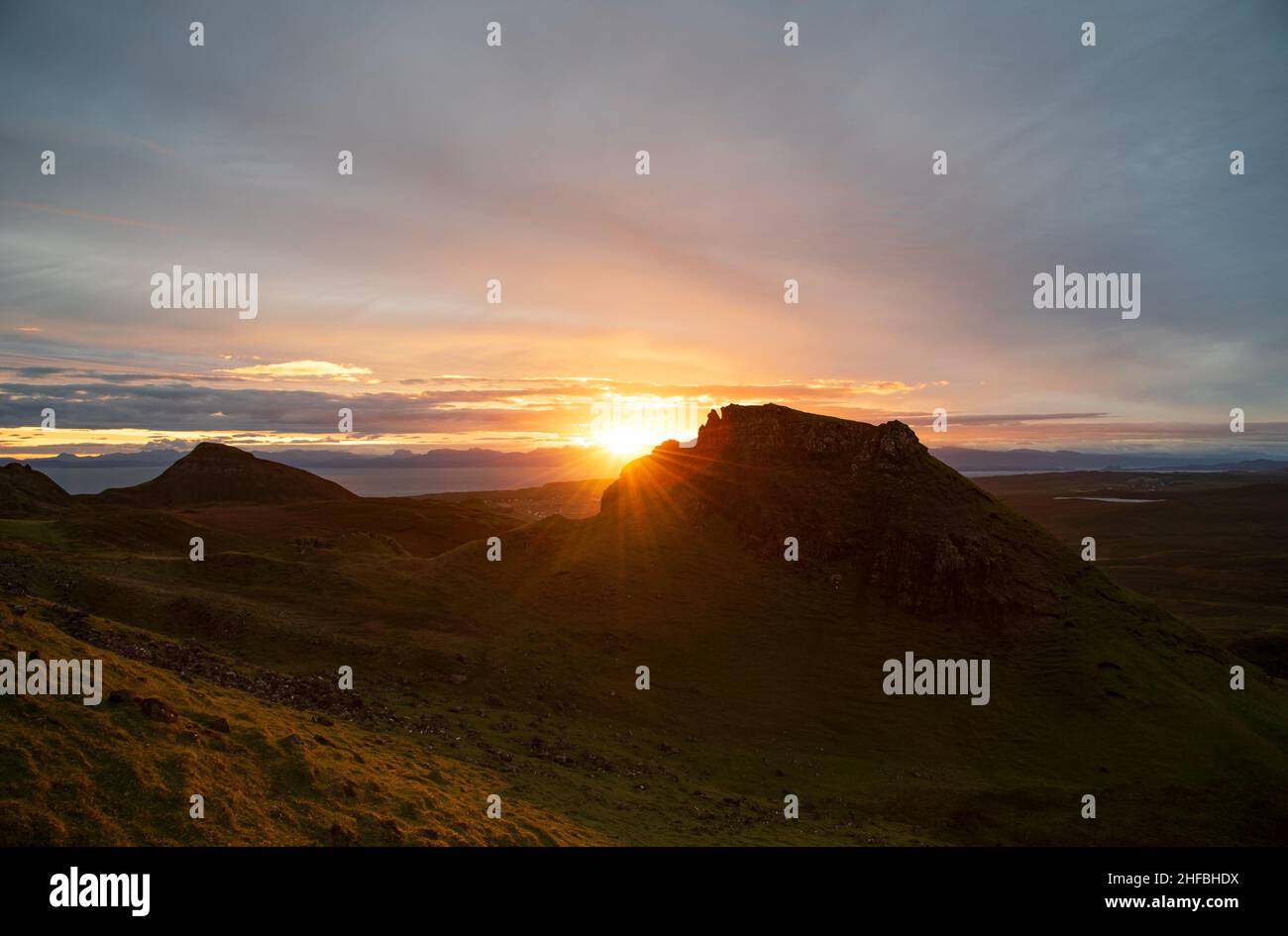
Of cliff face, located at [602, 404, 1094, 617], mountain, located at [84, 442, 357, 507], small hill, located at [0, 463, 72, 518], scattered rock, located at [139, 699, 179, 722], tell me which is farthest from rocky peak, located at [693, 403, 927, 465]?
mountain, located at [84, 442, 357, 507]

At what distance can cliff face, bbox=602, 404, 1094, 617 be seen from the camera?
53625 millimetres

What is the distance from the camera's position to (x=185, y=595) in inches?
1823

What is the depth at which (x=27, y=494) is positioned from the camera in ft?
398

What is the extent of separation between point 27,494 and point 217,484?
58.0 m

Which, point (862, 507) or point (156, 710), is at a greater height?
point (862, 507)

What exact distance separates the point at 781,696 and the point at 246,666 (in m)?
33.6

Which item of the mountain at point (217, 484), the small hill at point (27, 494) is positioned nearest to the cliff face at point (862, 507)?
the small hill at point (27, 494)

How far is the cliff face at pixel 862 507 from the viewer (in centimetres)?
5362

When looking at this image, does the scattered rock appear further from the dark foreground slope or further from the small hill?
the small hill

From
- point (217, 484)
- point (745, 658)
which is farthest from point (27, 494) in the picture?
point (745, 658)

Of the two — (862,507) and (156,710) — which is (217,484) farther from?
(156,710)
